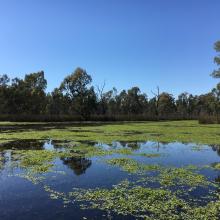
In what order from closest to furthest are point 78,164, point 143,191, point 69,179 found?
point 143,191 < point 69,179 < point 78,164

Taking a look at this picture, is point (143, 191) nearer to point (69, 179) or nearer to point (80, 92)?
point (69, 179)

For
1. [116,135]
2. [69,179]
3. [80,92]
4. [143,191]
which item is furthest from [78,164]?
[80,92]

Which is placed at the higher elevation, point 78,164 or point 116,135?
point 116,135

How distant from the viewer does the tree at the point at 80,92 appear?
78.9m

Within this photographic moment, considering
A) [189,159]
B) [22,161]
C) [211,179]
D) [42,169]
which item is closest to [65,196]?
[42,169]

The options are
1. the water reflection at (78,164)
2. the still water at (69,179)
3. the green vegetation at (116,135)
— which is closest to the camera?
the still water at (69,179)

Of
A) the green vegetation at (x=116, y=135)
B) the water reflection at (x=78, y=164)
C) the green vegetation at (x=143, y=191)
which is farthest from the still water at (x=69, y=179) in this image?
the green vegetation at (x=116, y=135)

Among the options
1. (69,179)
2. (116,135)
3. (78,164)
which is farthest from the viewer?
(116,135)

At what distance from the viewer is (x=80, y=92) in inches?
3191

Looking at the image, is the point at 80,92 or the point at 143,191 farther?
the point at 80,92

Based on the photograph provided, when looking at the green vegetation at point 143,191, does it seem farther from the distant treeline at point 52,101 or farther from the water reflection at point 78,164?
the distant treeline at point 52,101

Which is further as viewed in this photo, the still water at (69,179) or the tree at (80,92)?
the tree at (80,92)

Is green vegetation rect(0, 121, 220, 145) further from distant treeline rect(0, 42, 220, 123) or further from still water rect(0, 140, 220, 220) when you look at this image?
distant treeline rect(0, 42, 220, 123)

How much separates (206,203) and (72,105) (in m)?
72.5
